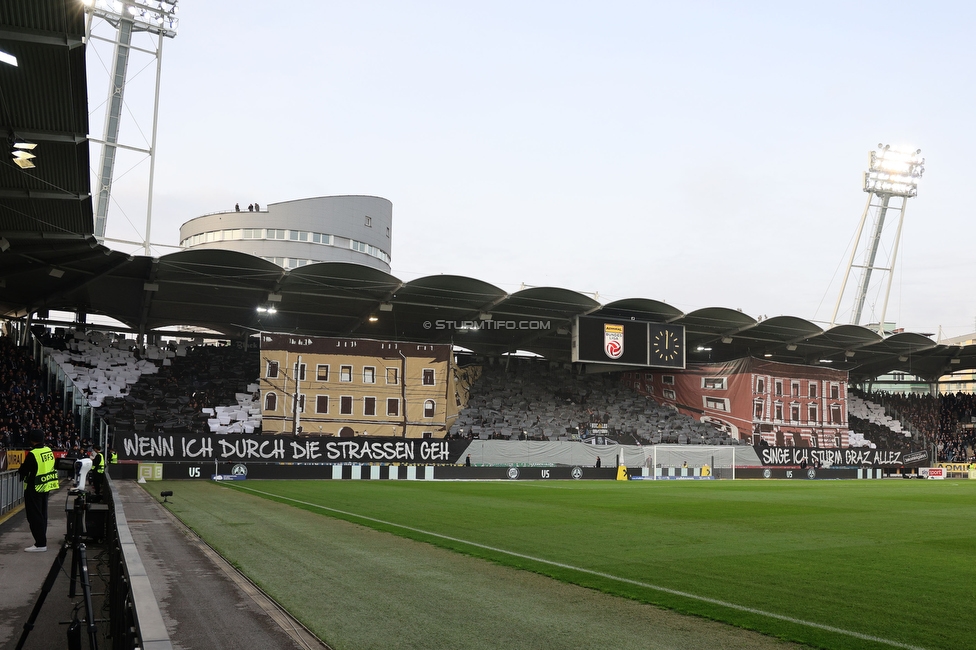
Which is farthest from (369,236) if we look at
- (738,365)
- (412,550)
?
(412,550)

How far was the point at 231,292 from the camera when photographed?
5097cm

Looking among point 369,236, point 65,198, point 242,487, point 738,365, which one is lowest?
point 242,487

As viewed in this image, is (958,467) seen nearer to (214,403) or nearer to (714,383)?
(714,383)

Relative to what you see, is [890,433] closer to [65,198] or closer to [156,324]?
[156,324]

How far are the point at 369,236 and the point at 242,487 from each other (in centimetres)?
6264

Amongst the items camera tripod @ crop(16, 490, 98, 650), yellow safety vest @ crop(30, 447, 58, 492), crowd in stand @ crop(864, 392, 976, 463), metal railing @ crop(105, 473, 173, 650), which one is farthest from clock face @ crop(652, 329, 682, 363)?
metal railing @ crop(105, 473, 173, 650)

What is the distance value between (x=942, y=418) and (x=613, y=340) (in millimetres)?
41337

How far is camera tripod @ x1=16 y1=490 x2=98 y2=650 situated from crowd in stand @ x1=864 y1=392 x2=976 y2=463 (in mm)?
77148

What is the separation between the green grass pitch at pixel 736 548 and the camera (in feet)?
29.5

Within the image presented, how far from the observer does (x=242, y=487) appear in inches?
1340

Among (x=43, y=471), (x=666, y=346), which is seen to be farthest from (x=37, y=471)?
(x=666, y=346)

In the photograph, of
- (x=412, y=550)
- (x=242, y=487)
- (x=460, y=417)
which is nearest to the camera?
(x=412, y=550)

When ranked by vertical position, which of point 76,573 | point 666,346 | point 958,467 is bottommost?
point 958,467

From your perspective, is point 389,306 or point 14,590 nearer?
point 14,590
